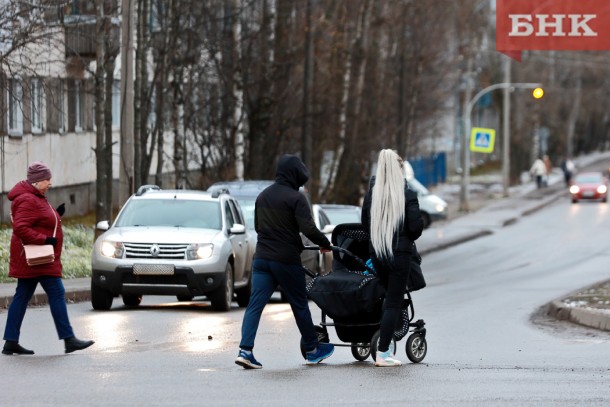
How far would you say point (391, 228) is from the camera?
481 inches


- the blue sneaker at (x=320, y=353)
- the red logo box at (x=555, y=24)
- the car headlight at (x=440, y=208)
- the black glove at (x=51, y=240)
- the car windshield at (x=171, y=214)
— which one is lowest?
the car headlight at (x=440, y=208)

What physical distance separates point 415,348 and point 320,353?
0.79 meters

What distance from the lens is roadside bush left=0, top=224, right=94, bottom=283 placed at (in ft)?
85.7

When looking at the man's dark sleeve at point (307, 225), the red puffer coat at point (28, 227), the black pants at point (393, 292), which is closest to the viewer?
the man's dark sleeve at point (307, 225)

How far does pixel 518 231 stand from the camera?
164 feet

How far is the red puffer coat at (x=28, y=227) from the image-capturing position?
13.6 meters

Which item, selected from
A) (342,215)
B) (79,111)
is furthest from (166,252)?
(79,111)

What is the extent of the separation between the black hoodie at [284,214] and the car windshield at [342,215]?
63.3 ft

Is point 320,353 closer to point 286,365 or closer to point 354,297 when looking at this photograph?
point 286,365

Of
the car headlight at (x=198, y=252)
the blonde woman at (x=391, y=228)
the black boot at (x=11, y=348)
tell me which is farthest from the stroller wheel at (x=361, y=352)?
the car headlight at (x=198, y=252)

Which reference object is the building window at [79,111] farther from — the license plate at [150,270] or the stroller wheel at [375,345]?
the stroller wheel at [375,345]

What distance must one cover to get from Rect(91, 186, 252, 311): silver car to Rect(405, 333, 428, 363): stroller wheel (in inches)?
277

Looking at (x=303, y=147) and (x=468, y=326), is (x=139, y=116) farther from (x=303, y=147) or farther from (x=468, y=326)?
(x=468, y=326)

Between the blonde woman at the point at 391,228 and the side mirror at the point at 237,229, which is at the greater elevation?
the blonde woman at the point at 391,228
